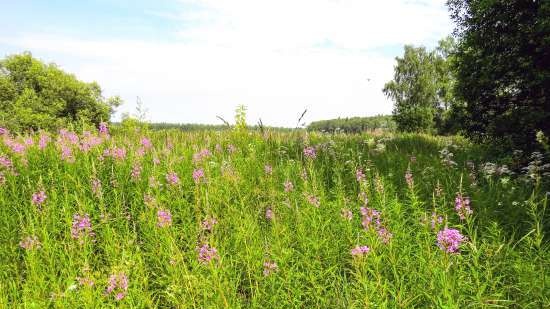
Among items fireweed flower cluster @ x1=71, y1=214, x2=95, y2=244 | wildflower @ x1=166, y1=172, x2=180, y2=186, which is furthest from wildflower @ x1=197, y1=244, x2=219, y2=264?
wildflower @ x1=166, y1=172, x2=180, y2=186

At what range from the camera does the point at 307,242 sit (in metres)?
4.38

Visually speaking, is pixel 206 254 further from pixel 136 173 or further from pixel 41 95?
pixel 41 95

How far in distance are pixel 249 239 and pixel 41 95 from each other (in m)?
28.9

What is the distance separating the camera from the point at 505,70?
421 inches

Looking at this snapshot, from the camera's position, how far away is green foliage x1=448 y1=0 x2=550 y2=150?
992 cm

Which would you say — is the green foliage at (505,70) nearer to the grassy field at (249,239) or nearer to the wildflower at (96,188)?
the grassy field at (249,239)

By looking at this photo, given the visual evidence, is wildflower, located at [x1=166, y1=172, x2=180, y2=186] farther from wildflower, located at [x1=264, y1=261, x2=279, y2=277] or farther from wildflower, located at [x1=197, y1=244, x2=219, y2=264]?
wildflower, located at [x1=264, y1=261, x2=279, y2=277]

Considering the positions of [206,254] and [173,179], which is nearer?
[206,254]

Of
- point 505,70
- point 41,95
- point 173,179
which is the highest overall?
point 41,95

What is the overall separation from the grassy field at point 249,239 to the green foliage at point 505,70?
3250mm

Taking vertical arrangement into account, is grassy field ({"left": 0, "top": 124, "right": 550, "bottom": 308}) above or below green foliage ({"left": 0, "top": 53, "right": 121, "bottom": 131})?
below

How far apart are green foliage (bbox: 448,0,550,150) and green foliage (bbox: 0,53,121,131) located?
22867mm

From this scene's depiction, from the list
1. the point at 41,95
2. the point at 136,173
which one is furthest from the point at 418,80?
the point at 136,173

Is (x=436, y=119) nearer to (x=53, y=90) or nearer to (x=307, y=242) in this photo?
(x=53, y=90)
